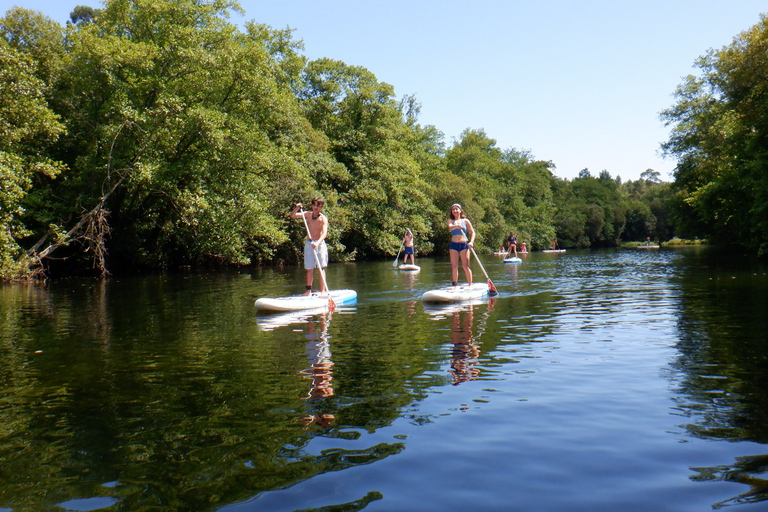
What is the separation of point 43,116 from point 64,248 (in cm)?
988

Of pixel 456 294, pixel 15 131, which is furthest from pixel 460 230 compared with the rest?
pixel 15 131

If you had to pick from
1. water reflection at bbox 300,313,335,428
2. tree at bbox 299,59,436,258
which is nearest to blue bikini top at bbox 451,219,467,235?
water reflection at bbox 300,313,335,428

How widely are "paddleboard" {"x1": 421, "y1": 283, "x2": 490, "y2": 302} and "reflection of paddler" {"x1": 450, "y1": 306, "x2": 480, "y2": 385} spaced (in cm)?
292

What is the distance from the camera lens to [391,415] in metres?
5.31

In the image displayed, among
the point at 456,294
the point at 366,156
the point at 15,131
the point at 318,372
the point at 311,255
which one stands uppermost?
the point at 366,156

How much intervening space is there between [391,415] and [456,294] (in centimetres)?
943

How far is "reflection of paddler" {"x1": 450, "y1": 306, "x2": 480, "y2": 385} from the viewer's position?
22.4 ft

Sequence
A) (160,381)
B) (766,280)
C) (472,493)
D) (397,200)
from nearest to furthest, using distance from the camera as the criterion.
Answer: (472,493) → (160,381) → (766,280) → (397,200)

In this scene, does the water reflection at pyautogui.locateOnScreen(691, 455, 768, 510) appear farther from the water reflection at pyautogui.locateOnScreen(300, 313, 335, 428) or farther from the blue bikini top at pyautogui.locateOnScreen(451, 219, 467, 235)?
the blue bikini top at pyautogui.locateOnScreen(451, 219, 467, 235)

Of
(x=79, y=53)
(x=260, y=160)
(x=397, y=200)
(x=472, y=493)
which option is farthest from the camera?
(x=397, y=200)

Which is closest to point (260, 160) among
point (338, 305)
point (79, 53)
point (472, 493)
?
point (79, 53)

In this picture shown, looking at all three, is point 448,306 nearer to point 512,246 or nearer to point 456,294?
point 456,294

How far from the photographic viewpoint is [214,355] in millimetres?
8367

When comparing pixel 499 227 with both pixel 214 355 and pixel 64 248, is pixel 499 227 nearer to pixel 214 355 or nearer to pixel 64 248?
pixel 64 248
